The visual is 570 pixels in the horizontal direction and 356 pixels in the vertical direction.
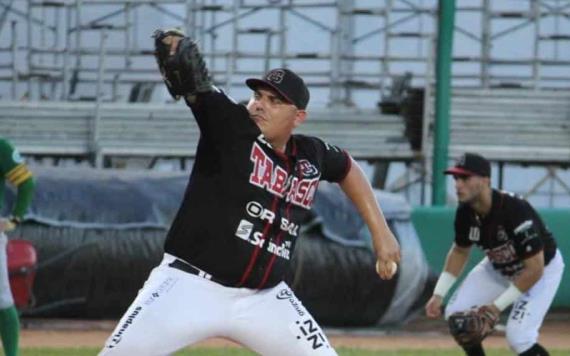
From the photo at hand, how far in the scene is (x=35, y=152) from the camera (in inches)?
797

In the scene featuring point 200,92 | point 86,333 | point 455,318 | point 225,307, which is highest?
point 200,92

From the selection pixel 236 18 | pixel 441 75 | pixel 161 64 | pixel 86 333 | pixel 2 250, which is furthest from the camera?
pixel 236 18

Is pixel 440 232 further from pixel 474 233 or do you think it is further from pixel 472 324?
pixel 472 324

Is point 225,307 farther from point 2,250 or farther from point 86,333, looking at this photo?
point 86,333

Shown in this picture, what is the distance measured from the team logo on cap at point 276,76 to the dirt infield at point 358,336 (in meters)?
7.03

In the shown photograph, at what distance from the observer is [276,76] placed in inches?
278

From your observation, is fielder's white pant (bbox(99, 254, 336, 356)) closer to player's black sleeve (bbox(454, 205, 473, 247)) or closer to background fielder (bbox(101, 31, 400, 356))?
background fielder (bbox(101, 31, 400, 356))

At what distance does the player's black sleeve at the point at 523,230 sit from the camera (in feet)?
35.0

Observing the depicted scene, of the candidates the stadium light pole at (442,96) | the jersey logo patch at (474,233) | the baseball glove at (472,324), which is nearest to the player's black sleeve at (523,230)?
the jersey logo patch at (474,233)

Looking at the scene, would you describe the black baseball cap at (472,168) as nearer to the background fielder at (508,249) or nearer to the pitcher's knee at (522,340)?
the background fielder at (508,249)

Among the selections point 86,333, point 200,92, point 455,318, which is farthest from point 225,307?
point 86,333

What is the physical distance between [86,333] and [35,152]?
554cm

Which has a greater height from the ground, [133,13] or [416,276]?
[133,13]

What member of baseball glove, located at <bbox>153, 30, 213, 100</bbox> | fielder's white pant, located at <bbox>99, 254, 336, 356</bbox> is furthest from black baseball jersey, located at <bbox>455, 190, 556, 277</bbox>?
baseball glove, located at <bbox>153, 30, 213, 100</bbox>
